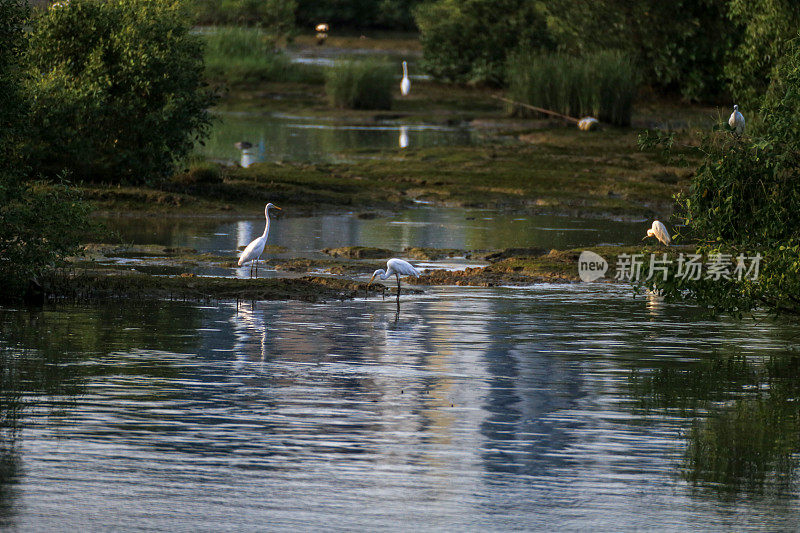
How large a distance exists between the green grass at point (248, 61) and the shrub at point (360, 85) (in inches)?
302

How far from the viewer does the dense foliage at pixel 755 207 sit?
51.0 feet

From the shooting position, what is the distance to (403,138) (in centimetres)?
4769

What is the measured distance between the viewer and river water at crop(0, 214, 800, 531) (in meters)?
9.37

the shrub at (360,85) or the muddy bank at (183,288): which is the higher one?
the shrub at (360,85)

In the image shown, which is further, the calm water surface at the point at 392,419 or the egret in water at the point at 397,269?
the egret in water at the point at 397,269

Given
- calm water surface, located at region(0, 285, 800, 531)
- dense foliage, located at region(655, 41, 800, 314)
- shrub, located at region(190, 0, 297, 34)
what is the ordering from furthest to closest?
1. shrub, located at region(190, 0, 297, 34)
2. dense foliage, located at region(655, 41, 800, 314)
3. calm water surface, located at region(0, 285, 800, 531)

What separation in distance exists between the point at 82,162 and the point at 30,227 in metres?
11.5

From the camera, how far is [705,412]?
41.6 feet

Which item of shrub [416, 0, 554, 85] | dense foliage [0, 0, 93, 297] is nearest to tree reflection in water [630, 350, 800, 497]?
dense foliage [0, 0, 93, 297]

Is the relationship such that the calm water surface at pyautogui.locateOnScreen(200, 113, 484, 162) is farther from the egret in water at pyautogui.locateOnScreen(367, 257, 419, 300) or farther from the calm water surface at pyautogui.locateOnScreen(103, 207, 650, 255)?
the egret in water at pyautogui.locateOnScreen(367, 257, 419, 300)

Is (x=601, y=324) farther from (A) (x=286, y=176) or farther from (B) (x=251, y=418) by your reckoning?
(A) (x=286, y=176)

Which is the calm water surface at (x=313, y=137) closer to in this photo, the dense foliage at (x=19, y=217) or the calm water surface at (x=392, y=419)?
the dense foliage at (x=19, y=217)

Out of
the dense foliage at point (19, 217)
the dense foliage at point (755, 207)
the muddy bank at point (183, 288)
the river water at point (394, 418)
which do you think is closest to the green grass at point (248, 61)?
the muddy bank at point (183, 288)

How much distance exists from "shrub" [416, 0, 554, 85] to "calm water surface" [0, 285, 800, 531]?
1824 inches
